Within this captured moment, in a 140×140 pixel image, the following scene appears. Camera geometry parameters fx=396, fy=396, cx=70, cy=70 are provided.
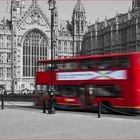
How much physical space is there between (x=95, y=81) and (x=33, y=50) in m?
61.4

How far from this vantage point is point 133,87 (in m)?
26.1

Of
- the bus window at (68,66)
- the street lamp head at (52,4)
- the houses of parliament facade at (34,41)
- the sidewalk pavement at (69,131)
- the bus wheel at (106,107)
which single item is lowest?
the sidewalk pavement at (69,131)

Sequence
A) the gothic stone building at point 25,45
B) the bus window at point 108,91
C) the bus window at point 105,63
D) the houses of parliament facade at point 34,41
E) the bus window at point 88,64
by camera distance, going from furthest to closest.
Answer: the gothic stone building at point 25,45 < the houses of parliament facade at point 34,41 < the bus window at point 88,64 < the bus window at point 105,63 < the bus window at point 108,91

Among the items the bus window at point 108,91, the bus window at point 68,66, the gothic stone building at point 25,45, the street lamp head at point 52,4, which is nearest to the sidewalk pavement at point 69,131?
the bus window at point 108,91

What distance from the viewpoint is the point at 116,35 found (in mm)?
83938

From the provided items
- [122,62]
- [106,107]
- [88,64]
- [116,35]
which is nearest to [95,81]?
[88,64]

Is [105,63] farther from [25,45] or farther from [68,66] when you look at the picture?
[25,45]

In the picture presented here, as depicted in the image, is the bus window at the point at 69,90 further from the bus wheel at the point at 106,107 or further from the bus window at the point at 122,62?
the bus window at the point at 122,62

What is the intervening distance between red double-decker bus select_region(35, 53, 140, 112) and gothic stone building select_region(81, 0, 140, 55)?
46.0 m

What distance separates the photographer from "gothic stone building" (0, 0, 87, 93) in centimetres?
8669

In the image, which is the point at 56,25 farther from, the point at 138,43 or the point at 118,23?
the point at 138,43

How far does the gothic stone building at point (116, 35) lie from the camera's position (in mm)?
78000

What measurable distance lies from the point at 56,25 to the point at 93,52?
36.4 feet

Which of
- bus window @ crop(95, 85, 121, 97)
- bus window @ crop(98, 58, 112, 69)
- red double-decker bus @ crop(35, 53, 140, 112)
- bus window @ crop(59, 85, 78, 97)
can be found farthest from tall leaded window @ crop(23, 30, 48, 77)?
bus window @ crop(98, 58, 112, 69)
